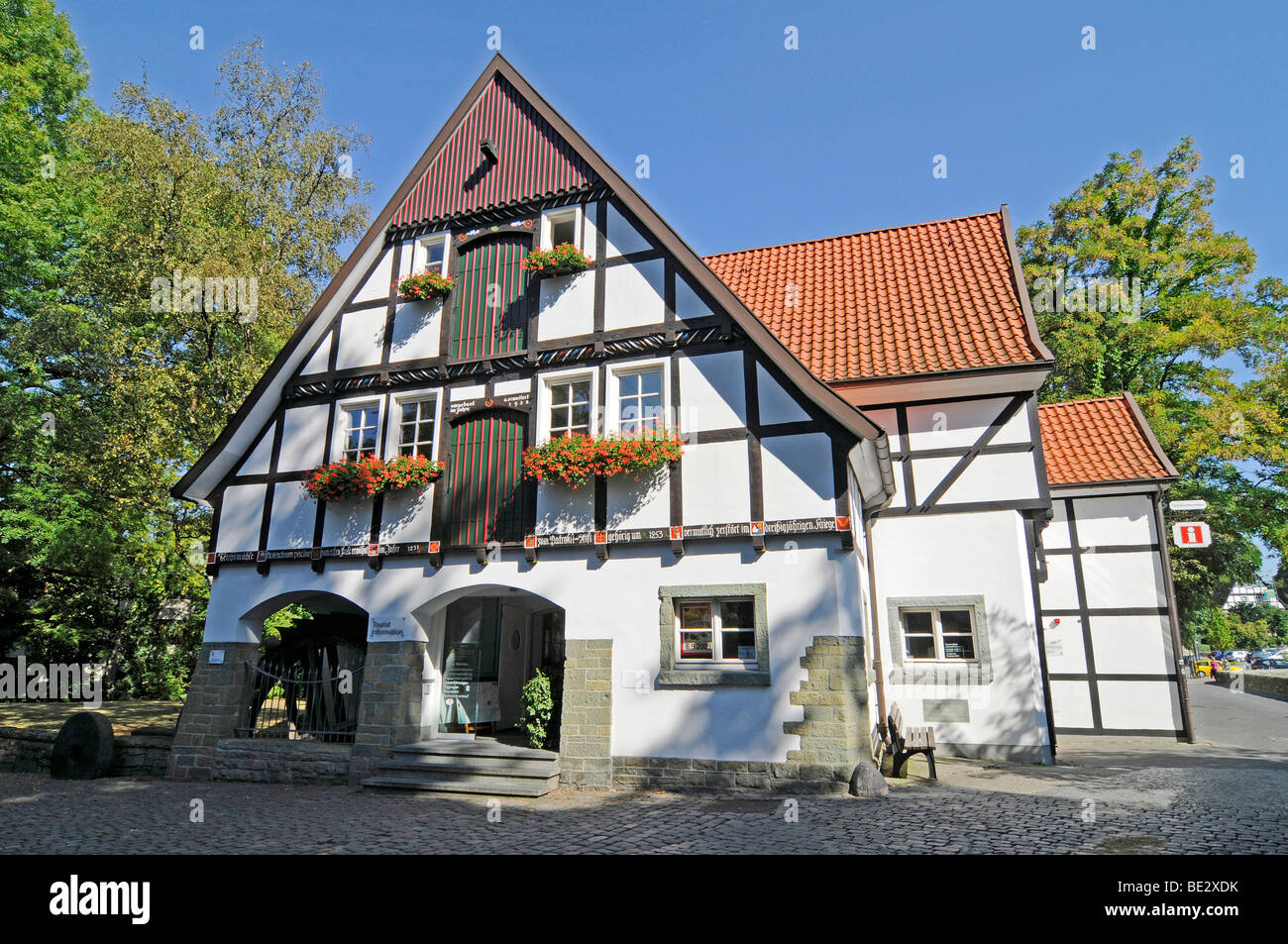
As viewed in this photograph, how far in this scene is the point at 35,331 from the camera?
676 inches

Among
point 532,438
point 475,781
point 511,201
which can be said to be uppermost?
point 511,201

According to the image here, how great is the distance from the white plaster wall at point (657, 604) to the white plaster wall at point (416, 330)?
128 inches

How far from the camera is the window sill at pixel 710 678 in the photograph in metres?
9.02

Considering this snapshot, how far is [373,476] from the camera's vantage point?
11.0 m

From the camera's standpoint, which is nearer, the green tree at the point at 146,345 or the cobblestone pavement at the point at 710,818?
the cobblestone pavement at the point at 710,818

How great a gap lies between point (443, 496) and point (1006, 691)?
848 centimetres

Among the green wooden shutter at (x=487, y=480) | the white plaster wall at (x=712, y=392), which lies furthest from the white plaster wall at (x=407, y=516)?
the white plaster wall at (x=712, y=392)

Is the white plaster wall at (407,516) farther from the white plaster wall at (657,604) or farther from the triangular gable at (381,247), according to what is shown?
the triangular gable at (381,247)

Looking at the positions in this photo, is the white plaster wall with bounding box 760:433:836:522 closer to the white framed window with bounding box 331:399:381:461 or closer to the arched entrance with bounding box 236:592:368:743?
the white framed window with bounding box 331:399:381:461

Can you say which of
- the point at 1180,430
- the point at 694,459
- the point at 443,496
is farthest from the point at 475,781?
the point at 1180,430

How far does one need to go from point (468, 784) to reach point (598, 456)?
14.1ft

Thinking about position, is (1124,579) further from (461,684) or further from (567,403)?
(461,684)

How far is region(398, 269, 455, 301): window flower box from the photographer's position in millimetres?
11875
